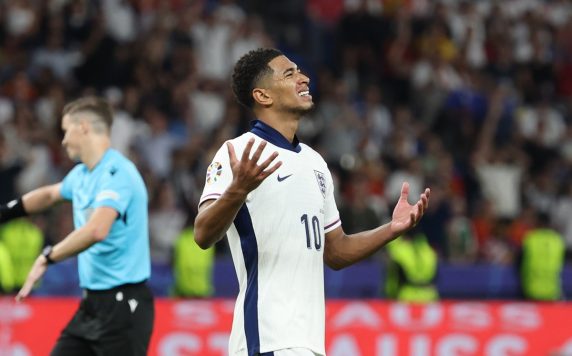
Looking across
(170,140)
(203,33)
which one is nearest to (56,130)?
(170,140)

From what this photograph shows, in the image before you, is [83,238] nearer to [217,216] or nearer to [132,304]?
[132,304]

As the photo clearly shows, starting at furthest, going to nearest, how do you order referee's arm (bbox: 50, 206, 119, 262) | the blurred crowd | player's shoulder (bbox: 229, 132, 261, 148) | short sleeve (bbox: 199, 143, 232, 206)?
the blurred crowd
referee's arm (bbox: 50, 206, 119, 262)
player's shoulder (bbox: 229, 132, 261, 148)
short sleeve (bbox: 199, 143, 232, 206)

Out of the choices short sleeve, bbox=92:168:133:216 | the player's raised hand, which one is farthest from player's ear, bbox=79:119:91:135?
the player's raised hand

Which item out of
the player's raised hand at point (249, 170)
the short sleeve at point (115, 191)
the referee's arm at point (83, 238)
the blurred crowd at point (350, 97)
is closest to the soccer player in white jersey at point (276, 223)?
the player's raised hand at point (249, 170)

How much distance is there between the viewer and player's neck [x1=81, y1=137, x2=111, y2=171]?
25.2 feet

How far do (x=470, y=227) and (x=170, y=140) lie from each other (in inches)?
160

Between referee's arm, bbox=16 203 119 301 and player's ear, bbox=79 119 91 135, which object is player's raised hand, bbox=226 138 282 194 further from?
player's ear, bbox=79 119 91 135

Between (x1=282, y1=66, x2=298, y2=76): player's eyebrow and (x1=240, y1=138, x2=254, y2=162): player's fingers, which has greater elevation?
(x1=282, y1=66, x2=298, y2=76): player's eyebrow

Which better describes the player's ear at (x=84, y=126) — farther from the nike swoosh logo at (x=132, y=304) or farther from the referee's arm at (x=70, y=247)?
the nike swoosh logo at (x=132, y=304)

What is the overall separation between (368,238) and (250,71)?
1.00m

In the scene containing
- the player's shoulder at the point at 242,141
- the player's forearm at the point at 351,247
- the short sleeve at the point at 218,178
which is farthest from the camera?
the player's forearm at the point at 351,247

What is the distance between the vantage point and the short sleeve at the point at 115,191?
7.32 m

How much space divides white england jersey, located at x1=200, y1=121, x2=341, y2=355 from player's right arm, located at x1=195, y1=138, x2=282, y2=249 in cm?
18

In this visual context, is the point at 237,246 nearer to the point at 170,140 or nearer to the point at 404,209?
the point at 404,209
